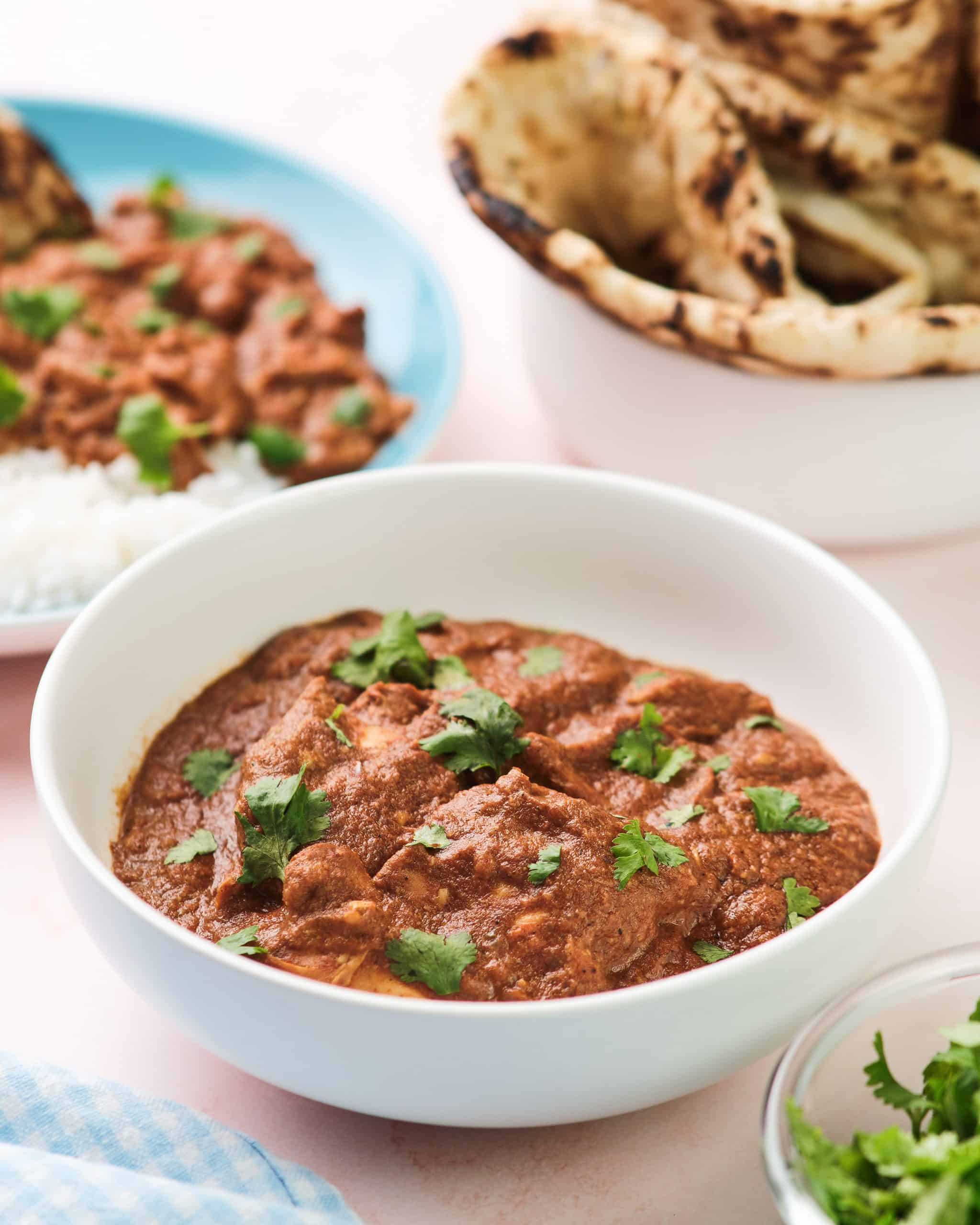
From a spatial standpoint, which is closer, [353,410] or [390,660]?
[390,660]

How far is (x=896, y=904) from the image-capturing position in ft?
5.69

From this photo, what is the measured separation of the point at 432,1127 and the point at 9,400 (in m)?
1.75

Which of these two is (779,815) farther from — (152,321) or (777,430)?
(152,321)

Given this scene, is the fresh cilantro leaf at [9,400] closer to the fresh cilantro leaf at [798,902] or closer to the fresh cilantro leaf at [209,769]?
the fresh cilantro leaf at [209,769]

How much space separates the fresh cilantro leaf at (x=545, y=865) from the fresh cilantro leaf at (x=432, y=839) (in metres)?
0.12

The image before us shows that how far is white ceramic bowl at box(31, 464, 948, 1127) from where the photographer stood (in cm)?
154

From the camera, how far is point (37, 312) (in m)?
3.15

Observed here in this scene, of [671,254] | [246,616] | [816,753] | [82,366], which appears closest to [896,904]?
[816,753]

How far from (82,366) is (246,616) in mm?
946

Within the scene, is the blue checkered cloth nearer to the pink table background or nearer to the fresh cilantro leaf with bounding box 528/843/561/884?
the pink table background

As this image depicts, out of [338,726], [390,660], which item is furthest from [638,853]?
[390,660]

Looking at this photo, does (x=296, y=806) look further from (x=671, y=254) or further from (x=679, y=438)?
(x=671, y=254)

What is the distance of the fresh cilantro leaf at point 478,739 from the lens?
1.93 metres

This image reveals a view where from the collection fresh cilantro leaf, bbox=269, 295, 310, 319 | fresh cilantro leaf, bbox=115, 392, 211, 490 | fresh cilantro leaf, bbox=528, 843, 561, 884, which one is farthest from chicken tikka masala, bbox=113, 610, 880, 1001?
fresh cilantro leaf, bbox=269, 295, 310, 319
